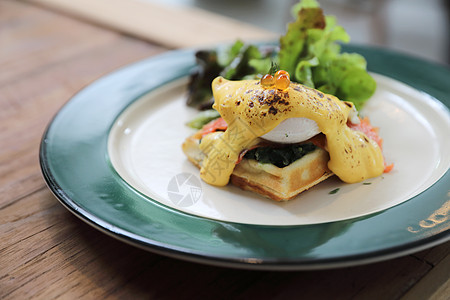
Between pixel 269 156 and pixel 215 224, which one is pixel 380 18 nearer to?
pixel 269 156

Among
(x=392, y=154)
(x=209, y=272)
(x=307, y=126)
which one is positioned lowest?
(x=209, y=272)

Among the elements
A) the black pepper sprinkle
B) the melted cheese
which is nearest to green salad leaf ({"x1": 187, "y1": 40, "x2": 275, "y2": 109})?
the melted cheese

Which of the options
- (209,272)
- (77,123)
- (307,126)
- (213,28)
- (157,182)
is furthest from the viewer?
(213,28)

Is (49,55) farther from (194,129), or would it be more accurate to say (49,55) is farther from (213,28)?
(194,129)

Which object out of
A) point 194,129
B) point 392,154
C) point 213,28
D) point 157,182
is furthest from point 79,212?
point 213,28

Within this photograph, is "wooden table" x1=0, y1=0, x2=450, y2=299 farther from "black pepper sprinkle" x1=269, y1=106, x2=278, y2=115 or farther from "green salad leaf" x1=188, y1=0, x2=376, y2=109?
"green salad leaf" x1=188, y1=0, x2=376, y2=109

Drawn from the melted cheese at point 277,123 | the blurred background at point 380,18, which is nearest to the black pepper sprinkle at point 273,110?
the melted cheese at point 277,123
